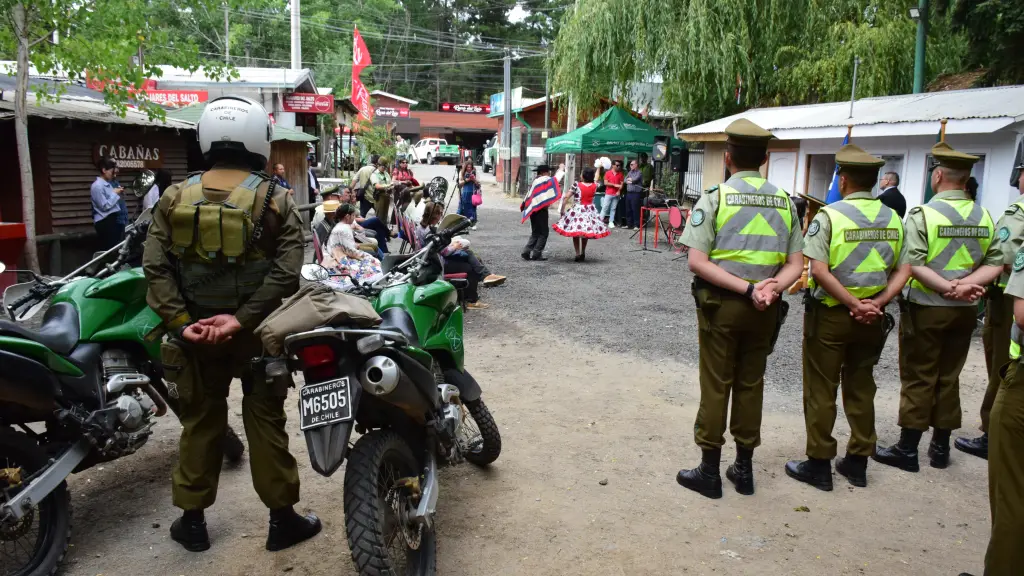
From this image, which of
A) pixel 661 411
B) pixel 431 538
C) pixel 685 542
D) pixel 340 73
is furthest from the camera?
pixel 340 73

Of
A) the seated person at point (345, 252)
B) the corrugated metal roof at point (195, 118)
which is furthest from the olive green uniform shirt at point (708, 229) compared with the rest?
the corrugated metal roof at point (195, 118)

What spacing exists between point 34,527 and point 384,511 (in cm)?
154

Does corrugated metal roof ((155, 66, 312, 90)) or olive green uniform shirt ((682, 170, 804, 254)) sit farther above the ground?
corrugated metal roof ((155, 66, 312, 90))

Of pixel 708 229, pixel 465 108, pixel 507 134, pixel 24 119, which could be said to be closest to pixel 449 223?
pixel 708 229

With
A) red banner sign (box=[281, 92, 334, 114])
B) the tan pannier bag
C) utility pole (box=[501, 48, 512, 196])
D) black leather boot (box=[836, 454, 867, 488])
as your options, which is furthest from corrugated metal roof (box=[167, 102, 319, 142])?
utility pole (box=[501, 48, 512, 196])

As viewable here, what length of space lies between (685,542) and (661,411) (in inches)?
76.0

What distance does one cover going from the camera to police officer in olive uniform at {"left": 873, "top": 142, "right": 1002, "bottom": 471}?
4398 millimetres

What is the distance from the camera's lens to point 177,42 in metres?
10.1

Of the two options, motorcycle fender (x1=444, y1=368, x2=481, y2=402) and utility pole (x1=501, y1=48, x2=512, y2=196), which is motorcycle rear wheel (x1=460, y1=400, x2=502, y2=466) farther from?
utility pole (x1=501, y1=48, x2=512, y2=196)

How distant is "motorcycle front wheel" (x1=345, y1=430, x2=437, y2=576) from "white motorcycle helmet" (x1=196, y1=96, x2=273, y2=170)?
1336mm

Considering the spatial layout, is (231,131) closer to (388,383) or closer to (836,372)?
(388,383)

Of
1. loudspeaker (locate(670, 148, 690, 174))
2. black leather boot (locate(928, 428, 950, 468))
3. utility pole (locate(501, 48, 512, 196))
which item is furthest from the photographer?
utility pole (locate(501, 48, 512, 196))

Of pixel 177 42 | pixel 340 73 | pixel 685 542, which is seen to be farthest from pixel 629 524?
pixel 340 73

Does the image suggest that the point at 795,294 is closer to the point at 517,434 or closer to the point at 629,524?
the point at 517,434
